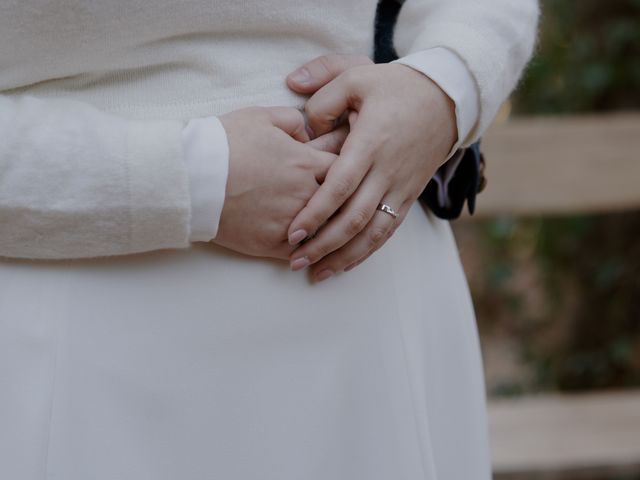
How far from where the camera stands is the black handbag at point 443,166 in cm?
113

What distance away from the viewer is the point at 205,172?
34.7 inches

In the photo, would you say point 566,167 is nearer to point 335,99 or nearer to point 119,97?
point 335,99

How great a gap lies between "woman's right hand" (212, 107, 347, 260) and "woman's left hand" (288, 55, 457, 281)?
2 centimetres

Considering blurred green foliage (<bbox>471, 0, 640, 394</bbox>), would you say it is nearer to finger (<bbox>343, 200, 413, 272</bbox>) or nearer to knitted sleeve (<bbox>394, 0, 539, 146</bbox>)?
knitted sleeve (<bbox>394, 0, 539, 146</bbox>)

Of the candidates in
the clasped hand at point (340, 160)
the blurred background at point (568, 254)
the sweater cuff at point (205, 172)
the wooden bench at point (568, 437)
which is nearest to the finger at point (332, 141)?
the clasped hand at point (340, 160)

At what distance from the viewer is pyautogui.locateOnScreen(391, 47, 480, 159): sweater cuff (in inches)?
38.8

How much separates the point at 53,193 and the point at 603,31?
304cm

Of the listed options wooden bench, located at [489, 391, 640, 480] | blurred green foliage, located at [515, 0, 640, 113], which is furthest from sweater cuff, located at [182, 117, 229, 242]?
blurred green foliage, located at [515, 0, 640, 113]

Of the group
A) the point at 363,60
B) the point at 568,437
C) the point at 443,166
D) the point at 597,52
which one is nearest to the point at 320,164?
the point at 363,60

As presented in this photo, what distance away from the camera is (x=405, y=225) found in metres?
1.08

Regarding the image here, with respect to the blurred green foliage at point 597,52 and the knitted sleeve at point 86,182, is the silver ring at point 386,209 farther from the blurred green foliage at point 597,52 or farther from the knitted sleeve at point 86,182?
the blurred green foliage at point 597,52

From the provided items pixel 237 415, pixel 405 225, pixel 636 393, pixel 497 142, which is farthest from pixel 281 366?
pixel 636 393

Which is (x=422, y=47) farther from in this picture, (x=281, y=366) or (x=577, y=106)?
(x=577, y=106)

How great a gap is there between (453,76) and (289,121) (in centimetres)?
18
